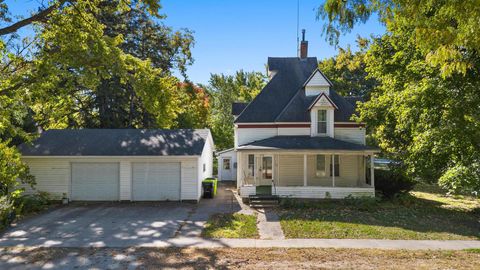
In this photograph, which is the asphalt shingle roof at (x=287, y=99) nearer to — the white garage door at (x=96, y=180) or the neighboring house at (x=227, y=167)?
the neighboring house at (x=227, y=167)

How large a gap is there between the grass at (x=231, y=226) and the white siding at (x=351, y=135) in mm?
9480

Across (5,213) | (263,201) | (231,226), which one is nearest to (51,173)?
(5,213)

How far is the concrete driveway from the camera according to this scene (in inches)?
437

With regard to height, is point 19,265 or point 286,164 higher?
point 286,164

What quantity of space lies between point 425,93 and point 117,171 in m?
16.1

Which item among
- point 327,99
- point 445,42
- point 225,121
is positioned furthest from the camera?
point 225,121

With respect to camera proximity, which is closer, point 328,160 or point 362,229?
point 362,229

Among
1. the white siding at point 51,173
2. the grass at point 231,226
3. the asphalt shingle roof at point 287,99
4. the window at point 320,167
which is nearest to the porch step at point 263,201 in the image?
the grass at point 231,226

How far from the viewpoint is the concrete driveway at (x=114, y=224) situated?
36.4ft

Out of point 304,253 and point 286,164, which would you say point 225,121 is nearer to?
point 286,164

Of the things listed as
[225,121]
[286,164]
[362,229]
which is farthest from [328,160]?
[225,121]

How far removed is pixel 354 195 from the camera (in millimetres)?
18094

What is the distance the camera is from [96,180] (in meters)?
18.6

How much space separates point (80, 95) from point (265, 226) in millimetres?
23146
